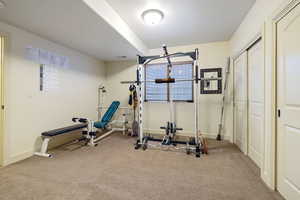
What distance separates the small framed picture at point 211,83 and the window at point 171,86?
1.12 ft

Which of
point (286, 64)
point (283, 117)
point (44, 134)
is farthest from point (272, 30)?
point (44, 134)

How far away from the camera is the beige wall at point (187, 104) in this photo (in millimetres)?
3980

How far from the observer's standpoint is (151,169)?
7.56 feet

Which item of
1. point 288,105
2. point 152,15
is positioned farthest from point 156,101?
point 288,105

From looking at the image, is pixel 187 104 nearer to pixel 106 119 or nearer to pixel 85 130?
pixel 106 119

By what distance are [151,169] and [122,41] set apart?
8.75ft

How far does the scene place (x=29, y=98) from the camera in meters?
2.76

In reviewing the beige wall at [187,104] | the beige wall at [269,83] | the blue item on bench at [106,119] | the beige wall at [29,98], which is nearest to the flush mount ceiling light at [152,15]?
the beige wall at [269,83]

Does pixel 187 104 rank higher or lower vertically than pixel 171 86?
lower

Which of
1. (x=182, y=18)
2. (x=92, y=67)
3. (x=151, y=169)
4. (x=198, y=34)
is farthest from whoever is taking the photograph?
(x=92, y=67)

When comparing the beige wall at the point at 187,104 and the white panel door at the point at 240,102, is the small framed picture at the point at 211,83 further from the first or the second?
the white panel door at the point at 240,102

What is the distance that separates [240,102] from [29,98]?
4367mm

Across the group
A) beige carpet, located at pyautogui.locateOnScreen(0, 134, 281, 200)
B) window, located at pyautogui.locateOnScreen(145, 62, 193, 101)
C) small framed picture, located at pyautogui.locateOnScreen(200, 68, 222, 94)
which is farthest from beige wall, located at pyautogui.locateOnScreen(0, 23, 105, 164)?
small framed picture, located at pyautogui.locateOnScreen(200, 68, 222, 94)

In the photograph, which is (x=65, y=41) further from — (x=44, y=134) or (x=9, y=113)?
(x=44, y=134)
